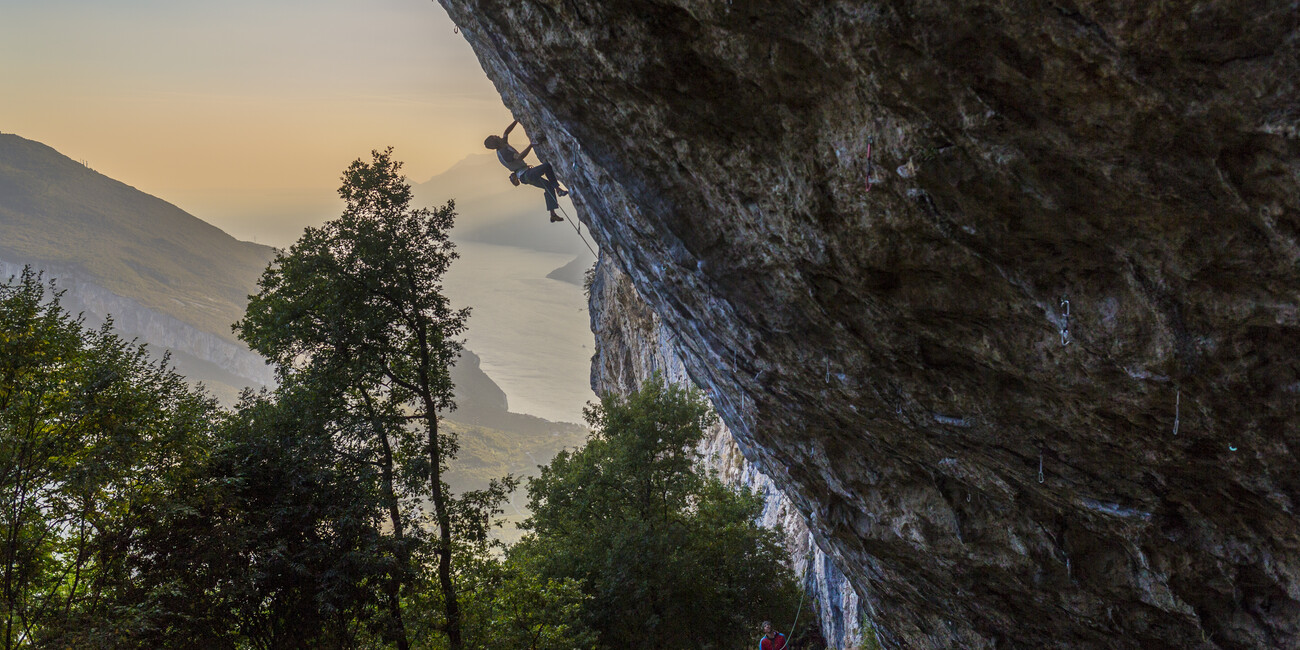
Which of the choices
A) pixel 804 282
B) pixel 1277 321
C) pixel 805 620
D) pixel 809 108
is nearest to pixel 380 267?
pixel 804 282

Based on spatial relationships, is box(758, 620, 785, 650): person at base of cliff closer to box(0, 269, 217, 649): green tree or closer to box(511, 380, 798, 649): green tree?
box(511, 380, 798, 649): green tree

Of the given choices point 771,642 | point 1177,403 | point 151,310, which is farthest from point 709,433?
point 151,310

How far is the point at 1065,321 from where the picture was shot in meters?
6.21

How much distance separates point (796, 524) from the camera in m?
27.8

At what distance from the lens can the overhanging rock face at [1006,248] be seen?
4.77m

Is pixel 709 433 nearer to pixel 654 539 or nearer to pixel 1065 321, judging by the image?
pixel 654 539

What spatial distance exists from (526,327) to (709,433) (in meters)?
146

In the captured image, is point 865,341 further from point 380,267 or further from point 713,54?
point 380,267

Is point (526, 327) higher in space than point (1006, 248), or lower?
higher

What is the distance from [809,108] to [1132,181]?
2.49 m

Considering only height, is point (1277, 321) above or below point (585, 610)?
above

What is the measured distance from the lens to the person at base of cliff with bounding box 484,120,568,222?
48.4 feet

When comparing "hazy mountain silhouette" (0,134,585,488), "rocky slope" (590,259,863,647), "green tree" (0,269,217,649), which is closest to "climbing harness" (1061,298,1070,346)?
"green tree" (0,269,217,649)

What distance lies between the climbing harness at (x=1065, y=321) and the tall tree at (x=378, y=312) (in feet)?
36.0
